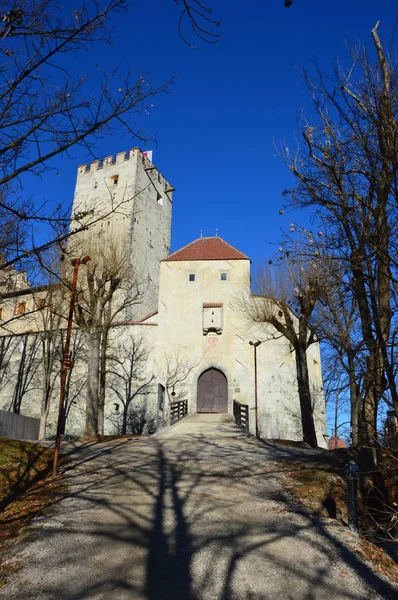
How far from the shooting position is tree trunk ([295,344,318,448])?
1565 cm

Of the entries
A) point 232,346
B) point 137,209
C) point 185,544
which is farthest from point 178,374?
point 185,544

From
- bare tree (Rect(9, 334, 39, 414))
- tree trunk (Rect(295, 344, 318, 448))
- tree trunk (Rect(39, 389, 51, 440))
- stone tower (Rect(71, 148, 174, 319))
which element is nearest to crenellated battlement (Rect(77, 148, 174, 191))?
stone tower (Rect(71, 148, 174, 319))

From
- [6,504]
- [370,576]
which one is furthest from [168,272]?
[370,576]

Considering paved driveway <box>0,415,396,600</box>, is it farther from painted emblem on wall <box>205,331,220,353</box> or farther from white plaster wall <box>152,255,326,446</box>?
painted emblem on wall <box>205,331,220,353</box>

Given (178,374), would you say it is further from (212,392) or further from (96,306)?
(96,306)

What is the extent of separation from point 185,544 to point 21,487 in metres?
3.92

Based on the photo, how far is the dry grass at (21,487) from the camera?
6.68m

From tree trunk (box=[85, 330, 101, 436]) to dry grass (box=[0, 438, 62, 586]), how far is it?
4342mm

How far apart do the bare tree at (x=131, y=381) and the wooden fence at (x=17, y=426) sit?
4331 millimetres

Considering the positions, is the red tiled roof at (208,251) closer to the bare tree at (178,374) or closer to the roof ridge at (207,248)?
the roof ridge at (207,248)

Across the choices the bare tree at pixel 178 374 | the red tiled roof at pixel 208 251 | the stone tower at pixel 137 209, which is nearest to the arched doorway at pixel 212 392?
the bare tree at pixel 178 374

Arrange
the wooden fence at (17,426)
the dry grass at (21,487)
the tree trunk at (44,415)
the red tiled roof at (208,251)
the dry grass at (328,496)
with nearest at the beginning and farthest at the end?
the dry grass at (328,496), the dry grass at (21,487), the wooden fence at (17,426), the tree trunk at (44,415), the red tiled roof at (208,251)

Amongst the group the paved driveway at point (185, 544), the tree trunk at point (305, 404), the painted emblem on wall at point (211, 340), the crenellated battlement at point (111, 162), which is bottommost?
the paved driveway at point (185, 544)

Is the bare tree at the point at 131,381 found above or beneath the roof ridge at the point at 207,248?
beneath
